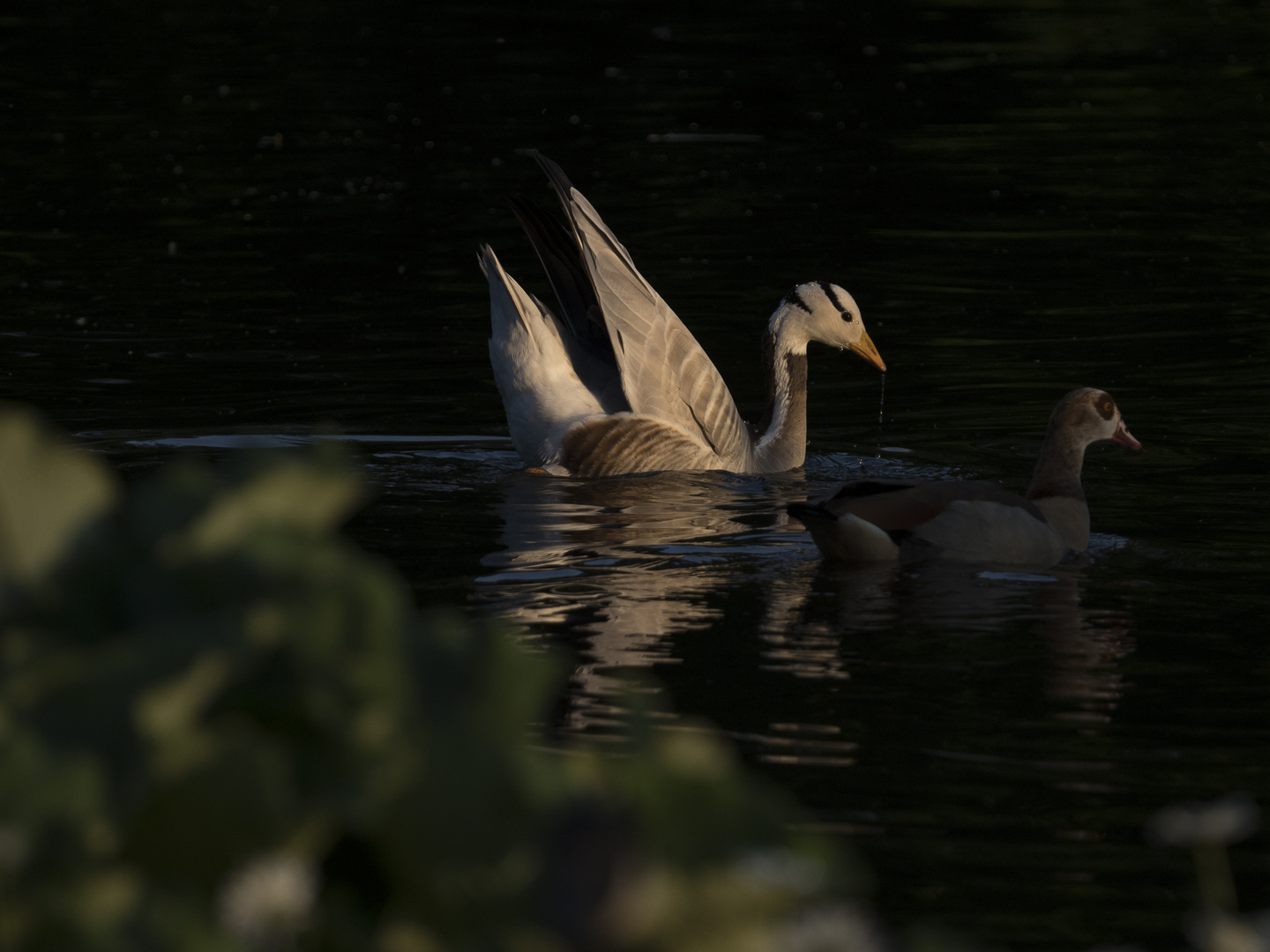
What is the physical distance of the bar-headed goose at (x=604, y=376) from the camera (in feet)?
34.7

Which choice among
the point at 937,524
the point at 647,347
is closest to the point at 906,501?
the point at 937,524

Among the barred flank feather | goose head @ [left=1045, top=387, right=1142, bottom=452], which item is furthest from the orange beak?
goose head @ [left=1045, top=387, right=1142, bottom=452]

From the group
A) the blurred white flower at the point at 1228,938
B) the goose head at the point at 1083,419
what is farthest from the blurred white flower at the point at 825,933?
the goose head at the point at 1083,419

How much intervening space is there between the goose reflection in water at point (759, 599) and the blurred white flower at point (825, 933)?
435 centimetres

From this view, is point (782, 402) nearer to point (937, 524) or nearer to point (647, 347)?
point (647, 347)

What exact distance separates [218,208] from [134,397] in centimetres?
756

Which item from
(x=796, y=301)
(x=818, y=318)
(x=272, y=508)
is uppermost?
(x=272, y=508)

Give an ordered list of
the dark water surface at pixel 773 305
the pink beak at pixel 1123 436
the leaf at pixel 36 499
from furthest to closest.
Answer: the pink beak at pixel 1123 436
the dark water surface at pixel 773 305
the leaf at pixel 36 499

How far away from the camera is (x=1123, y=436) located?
9.53m

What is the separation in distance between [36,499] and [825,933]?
36.3 inches

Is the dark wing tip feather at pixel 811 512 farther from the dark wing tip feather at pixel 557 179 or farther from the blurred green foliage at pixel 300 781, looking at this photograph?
the blurred green foliage at pixel 300 781

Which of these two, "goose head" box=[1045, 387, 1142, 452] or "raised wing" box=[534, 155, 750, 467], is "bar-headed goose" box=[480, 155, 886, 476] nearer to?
"raised wing" box=[534, 155, 750, 467]

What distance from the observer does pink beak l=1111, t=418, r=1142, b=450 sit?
9.43 metres

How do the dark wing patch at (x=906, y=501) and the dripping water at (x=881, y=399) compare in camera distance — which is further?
the dripping water at (x=881, y=399)
